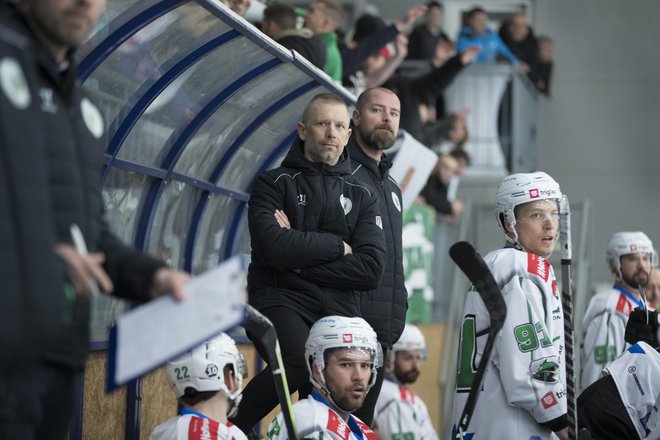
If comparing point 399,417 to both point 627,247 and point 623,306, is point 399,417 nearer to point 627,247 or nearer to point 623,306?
point 623,306

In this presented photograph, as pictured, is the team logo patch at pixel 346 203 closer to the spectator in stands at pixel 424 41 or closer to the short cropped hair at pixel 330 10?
the short cropped hair at pixel 330 10

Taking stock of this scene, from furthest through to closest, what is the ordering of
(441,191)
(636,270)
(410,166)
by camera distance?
1. (441,191)
2. (636,270)
3. (410,166)

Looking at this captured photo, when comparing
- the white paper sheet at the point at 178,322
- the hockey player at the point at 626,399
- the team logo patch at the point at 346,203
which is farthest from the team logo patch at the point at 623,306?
the white paper sheet at the point at 178,322

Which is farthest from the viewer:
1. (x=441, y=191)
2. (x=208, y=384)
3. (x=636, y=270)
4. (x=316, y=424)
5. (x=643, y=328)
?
(x=441, y=191)

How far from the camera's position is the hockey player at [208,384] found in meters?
5.60

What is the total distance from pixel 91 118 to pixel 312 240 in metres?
2.26

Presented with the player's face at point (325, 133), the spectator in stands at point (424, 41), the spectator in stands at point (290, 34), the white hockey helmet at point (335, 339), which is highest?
the spectator in stands at point (424, 41)

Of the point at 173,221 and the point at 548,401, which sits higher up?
the point at 173,221

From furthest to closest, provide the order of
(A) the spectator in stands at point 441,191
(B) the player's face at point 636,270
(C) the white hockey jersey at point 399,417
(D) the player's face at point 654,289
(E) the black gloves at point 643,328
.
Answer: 1. (A) the spectator in stands at point 441,191
2. (C) the white hockey jersey at point 399,417
3. (D) the player's face at point 654,289
4. (B) the player's face at point 636,270
5. (E) the black gloves at point 643,328

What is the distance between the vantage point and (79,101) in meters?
3.60

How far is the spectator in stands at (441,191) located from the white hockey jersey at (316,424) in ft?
25.0

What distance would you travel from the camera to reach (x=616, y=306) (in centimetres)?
897

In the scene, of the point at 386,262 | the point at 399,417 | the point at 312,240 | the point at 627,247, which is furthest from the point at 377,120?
the point at 399,417

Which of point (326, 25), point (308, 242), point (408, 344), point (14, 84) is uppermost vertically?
point (326, 25)
